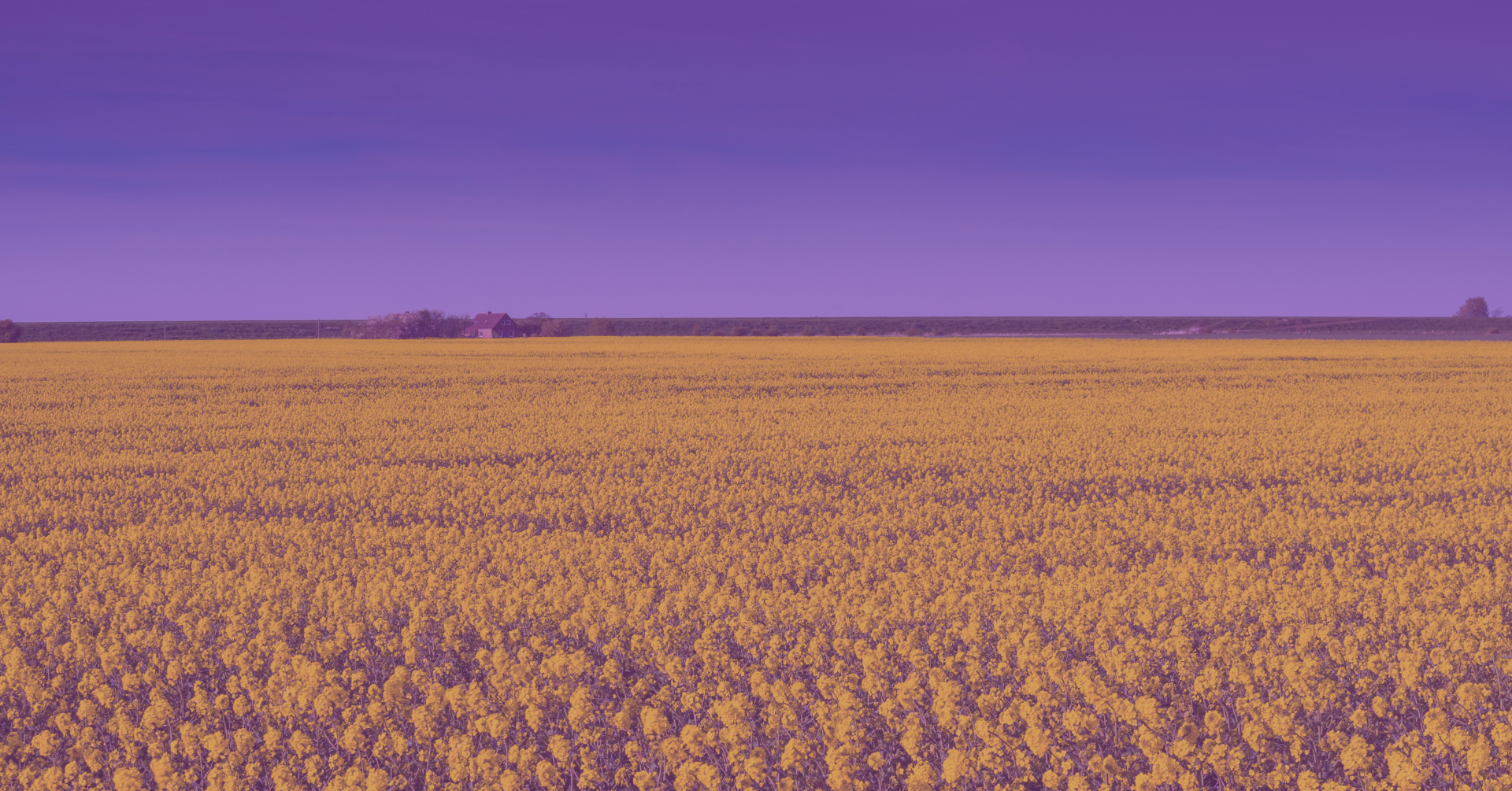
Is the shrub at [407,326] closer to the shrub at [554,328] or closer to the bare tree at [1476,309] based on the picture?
the shrub at [554,328]

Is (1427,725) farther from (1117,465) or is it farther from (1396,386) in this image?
(1396,386)

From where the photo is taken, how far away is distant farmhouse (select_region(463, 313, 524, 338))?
229 feet

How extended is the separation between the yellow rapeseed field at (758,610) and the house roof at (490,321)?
57707 mm

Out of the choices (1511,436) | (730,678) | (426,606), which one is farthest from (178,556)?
(1511,436)

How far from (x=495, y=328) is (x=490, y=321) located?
107 inches

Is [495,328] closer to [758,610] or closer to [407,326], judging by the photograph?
[407,326]

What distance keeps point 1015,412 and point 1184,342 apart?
124 ft

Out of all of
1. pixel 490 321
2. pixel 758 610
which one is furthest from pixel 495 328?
pixel 758 610

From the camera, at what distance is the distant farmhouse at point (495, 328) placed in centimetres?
6988

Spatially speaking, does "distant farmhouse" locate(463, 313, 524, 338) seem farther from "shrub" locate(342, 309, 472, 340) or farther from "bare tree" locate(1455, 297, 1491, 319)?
"bare tree" locate(1455, 297, 1491, 319)

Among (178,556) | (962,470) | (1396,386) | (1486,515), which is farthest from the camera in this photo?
(1396,386)

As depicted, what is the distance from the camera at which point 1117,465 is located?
446 inches

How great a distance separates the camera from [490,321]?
73.2 m

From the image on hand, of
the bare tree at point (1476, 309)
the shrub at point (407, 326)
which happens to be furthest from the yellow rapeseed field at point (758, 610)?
the bare tree at point (1476, 309)
